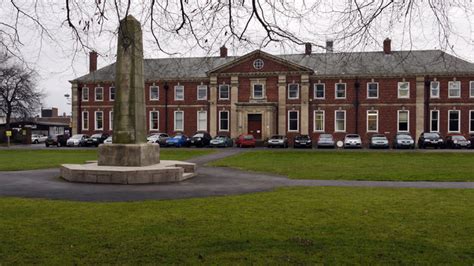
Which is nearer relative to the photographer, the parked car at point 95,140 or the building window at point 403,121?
the building window at point 403,121

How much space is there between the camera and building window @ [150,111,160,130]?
5475 centimetres

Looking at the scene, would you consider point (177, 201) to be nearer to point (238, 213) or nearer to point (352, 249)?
point (238, 213)

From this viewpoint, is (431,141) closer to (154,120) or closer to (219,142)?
(219,142)

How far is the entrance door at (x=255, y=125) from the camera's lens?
51344 mm

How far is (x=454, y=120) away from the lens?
47.8 meters

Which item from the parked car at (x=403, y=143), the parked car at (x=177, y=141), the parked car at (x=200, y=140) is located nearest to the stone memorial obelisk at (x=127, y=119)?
the parked car at (x=403, y=143)

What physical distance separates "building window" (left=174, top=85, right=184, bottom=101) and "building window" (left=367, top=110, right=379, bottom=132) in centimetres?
2062

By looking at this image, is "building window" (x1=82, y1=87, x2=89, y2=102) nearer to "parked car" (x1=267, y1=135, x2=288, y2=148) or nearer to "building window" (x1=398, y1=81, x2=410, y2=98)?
"parked car" (x1=267, y1=135, x2=288, y2=148)

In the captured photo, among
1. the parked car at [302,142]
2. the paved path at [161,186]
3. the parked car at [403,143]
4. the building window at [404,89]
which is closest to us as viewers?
the paved path at [161,186]

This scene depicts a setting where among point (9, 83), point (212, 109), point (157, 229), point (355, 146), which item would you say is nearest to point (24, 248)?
point (157, 229)

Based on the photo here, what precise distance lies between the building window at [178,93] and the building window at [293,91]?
12283 millimetres

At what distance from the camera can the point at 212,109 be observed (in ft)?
173

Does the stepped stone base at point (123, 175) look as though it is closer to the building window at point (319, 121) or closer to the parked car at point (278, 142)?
the parked car at point (278, 142)

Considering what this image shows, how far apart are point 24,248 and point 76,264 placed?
1.16 meters
